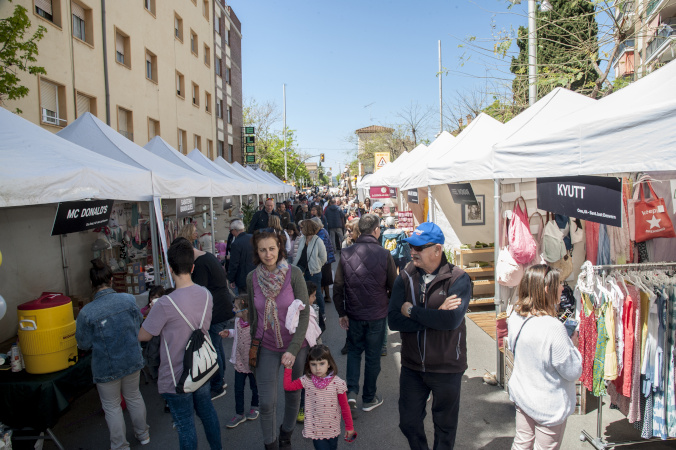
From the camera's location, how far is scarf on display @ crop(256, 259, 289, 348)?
3387 mm

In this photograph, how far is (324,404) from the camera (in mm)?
3303

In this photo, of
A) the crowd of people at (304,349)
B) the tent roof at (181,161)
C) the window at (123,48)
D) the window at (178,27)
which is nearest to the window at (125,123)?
the window at (123,48)

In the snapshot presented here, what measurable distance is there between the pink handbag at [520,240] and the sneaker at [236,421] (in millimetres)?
3411

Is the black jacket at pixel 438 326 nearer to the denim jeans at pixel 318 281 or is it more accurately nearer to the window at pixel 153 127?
the denim jeans at pixel 318 281

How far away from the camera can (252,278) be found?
3.57 meters

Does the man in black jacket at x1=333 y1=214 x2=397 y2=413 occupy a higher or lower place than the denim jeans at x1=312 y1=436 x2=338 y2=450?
higher

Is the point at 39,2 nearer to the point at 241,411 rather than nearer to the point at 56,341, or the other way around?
the point at 56,341

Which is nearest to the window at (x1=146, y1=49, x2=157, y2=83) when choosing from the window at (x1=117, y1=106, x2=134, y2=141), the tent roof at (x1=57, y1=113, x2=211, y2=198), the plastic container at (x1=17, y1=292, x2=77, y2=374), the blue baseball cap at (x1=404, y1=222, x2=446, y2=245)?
the window at (x1=117, y1=106, x2=134, y2=141)

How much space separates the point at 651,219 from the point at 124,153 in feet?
22.2

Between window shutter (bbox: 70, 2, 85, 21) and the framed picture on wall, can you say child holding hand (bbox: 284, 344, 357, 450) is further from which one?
window shutter (bbox: 70, 2, 85, 21)

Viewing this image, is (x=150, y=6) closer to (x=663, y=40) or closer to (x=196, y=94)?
(x=196, y=94)

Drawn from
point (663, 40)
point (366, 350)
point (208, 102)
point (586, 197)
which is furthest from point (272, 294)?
point (663, 40)

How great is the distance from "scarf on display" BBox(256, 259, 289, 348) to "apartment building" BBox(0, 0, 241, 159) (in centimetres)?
965

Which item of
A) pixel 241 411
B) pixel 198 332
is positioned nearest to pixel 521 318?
pixel 198 332
